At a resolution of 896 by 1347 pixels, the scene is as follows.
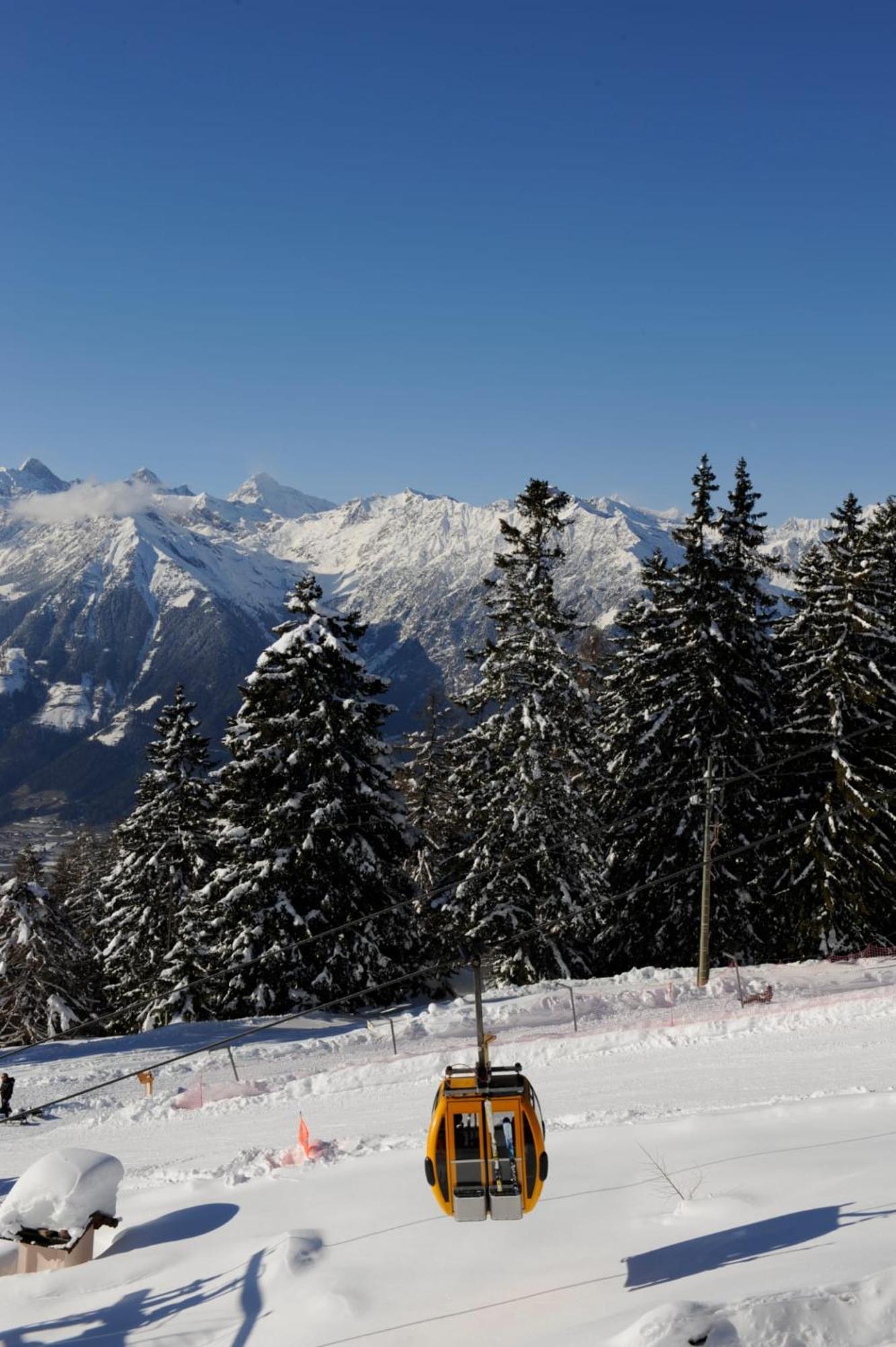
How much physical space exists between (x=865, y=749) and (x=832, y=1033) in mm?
12685

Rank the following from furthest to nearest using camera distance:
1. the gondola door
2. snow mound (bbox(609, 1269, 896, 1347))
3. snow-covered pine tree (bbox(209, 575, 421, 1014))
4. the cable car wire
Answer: snow-covered pine tree (bbox(209, 575, 421, 1014)) → the cable car wire → the gondola door → snow mound (bbox(609, 1269, 896, 1347))

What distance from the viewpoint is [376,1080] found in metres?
22.4

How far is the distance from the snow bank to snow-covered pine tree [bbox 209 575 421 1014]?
15.1 m

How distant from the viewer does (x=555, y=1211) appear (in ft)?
39.7

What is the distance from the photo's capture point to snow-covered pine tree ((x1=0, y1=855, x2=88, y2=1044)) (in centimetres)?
3875

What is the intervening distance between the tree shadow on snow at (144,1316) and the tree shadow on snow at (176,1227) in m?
1.39

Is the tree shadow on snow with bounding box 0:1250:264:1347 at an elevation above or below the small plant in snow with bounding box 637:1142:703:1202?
below

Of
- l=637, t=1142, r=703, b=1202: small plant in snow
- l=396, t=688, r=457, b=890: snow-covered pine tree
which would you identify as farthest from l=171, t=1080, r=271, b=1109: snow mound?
l=396, t=688, r=457, b=890: snow-covered pine tree

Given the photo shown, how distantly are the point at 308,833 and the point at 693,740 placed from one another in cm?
1260

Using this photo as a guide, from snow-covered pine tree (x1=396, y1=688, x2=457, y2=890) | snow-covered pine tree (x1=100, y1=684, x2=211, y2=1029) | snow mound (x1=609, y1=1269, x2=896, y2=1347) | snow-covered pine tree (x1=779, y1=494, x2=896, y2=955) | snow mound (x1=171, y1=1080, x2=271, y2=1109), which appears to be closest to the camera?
snow mound (x1=609, y1=1269, x2=896, y2=1347)

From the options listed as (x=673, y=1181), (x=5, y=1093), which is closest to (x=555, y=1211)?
(x=673, y=1181)

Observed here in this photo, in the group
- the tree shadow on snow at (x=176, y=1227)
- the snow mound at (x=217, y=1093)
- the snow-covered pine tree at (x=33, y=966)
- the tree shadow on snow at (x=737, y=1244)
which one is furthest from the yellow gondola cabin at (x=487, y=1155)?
the snow-covered pine tree at (x=33, y=966)

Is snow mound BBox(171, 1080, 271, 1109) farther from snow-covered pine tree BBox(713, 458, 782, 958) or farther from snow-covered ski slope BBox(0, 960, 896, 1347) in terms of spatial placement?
snow-covered pine tree BBox(713, 458, 782, 958)

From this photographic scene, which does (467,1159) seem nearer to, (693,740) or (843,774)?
(693,740)
